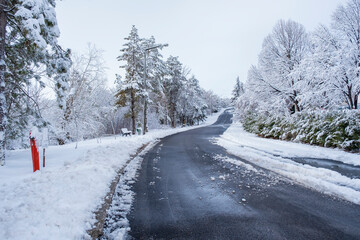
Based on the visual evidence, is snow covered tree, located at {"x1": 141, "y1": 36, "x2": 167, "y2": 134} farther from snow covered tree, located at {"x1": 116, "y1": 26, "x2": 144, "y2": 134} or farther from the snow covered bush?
the snow covered bush

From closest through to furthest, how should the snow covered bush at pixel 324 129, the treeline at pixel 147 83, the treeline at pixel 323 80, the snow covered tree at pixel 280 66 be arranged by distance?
the snow covered bush at pixel 324 129
the treeline at pixel 323 80
the snow covered tree at pixel 280 66
the treeline at pixel 147 83

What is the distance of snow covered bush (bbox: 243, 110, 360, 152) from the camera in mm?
8133

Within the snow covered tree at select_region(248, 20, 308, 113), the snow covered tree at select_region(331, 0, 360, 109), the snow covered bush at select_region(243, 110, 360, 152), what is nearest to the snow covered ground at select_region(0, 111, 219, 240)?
the snow covered bush at select_region(243, 110, 360, 152)

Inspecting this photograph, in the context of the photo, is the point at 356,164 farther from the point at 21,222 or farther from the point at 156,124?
the point at 156,124

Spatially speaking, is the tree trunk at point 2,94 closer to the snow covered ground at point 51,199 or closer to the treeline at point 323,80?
the snow covered ground at point 51,199

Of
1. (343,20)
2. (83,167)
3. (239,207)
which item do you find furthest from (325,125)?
(83,167)

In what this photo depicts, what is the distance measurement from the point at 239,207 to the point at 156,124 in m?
31.7

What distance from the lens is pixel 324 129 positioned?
9.58m

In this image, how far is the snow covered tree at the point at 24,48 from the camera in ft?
16.5

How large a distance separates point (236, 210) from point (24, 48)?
8568 mm

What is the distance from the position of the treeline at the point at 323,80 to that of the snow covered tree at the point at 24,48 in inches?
464

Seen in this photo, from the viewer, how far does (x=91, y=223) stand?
9.30 feet

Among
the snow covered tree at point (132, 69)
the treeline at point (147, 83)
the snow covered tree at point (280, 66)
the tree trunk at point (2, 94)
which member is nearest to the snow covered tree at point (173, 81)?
the treeline at point (147, 83)

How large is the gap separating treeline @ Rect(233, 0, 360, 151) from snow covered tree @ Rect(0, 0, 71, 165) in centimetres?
1180
